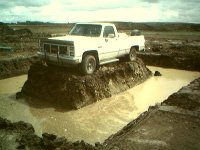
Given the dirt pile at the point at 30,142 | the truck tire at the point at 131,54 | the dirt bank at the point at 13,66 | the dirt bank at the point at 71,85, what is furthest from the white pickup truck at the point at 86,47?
the dirt bank at the point at 13,66

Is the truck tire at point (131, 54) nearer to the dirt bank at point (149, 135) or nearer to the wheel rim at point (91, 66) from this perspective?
the wheel rim at point (91, 66)

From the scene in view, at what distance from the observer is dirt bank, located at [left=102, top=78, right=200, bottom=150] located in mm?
5121

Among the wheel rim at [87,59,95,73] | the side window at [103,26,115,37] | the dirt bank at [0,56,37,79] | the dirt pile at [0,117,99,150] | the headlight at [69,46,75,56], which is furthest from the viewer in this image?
the dirt bank at [0,56,37,79]

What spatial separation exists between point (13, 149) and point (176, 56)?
15500 mm

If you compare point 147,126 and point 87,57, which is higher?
point 87,57

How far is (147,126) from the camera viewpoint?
602 centimetres

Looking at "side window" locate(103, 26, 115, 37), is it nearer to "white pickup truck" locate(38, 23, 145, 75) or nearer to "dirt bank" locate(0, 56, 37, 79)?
"white pickup truck" locate(38, 23, 145, 75)

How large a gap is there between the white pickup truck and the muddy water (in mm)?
1648

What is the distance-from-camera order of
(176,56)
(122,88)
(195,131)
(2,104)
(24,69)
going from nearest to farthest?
(195,131) → (2,104) → (122,88) → (24,69) → (176,56)

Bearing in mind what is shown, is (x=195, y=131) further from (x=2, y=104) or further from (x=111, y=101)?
(x=2, y=104)

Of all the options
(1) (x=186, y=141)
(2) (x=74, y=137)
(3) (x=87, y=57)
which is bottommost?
(2) (x=74, y=137)

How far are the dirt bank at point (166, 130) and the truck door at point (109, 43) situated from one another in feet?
11.9

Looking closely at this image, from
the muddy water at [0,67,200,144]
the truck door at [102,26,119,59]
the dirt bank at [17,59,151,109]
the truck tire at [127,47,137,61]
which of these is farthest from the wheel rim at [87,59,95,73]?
the truck tire at [127,47,137,61]

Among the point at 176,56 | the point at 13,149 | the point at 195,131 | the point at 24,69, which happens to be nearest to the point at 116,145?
the point at 195,131
